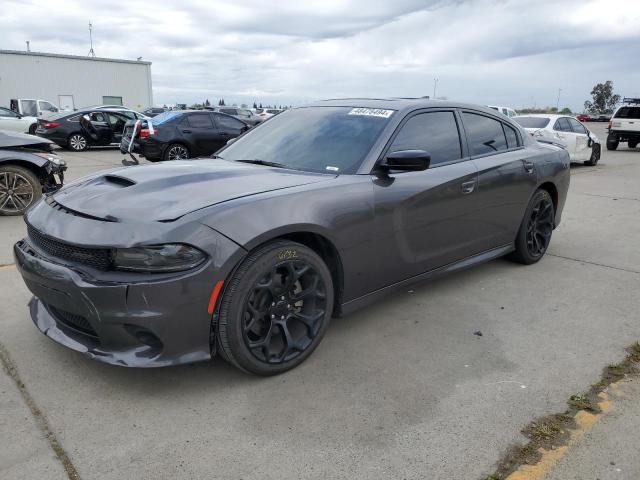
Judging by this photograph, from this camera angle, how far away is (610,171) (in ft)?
44.7

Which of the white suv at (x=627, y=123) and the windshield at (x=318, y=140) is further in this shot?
the white suv at (x=627, y=123)

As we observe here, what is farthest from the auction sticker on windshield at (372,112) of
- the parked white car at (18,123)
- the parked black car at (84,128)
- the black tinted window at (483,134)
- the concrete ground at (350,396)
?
the parked white car at (18,123)

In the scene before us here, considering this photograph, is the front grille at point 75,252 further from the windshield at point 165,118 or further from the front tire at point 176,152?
the windshield at point 165,118

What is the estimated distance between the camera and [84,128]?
16.7m

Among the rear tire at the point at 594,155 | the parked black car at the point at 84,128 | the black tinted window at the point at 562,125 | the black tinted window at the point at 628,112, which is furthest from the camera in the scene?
the black tinted window at the point at 628,112

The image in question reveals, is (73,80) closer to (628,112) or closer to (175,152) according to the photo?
(175,152)

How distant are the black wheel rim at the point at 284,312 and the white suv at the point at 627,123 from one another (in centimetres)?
2077

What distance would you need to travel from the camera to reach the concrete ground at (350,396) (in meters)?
2.26

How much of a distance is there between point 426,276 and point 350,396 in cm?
133

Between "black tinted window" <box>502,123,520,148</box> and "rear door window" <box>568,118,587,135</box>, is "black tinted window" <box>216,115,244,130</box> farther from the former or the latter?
"black tinted window" <box>502,123,520,148</box>

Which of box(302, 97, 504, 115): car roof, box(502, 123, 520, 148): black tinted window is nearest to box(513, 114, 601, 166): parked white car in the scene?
box(502, 123, 520, 148): black tinted window

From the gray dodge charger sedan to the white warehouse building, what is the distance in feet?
130

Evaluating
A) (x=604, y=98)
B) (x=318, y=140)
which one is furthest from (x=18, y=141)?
(x=604, y=98)

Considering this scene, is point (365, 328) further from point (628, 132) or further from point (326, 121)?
point (628, 132)
